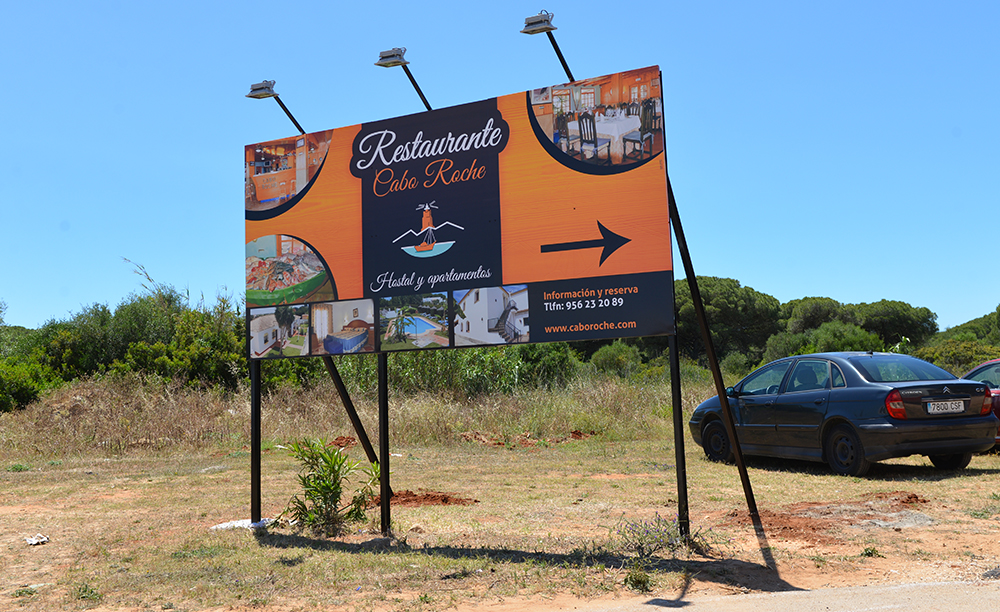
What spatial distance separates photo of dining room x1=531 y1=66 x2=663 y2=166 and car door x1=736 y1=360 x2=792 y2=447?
511 centimetres

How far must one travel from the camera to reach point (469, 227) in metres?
6.56

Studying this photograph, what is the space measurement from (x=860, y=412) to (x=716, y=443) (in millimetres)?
2748

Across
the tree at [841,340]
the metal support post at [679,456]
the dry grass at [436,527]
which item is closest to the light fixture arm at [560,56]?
the metal support post at [679,456]

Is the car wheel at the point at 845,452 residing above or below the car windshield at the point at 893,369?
A: below

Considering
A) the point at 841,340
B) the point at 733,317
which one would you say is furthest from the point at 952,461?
the point at 733,317

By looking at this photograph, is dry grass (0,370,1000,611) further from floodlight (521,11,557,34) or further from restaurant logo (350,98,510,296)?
floodlight (521,11,557,34)

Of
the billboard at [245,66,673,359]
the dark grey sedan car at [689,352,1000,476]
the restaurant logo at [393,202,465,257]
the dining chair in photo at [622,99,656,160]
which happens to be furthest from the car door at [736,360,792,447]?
the restaurant logo at [393,202,465,257]

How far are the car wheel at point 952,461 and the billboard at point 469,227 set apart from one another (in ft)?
18.1

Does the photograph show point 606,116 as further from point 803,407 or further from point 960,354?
point 960,354

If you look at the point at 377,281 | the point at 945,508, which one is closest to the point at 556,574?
the point at 377,281

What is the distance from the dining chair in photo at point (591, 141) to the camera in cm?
608

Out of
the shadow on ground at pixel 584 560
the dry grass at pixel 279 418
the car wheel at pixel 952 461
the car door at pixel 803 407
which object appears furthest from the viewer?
the dry grass at pixel 279 418

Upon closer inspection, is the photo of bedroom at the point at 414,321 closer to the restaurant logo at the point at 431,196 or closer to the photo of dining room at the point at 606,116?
the restaurant logo at the point at 431,196

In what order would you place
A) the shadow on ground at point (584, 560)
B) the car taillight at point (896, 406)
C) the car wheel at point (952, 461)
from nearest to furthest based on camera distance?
the shadow on ground at point (584, 560), the car taillight at point (896, 406), the car wheel at point (952, 461)
